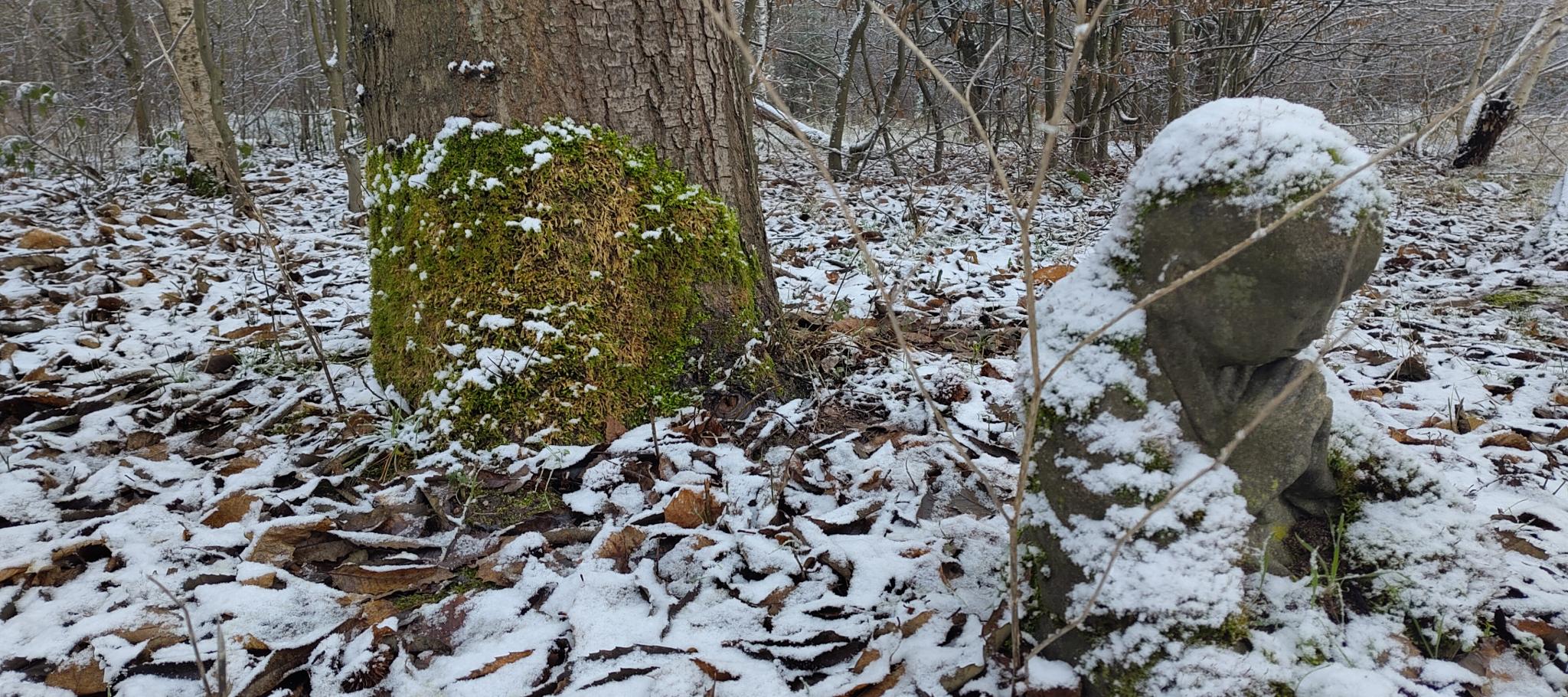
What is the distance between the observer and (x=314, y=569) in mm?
1888

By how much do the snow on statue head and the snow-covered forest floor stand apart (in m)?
0.13

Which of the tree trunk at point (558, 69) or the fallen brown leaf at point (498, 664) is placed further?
the tree trunk at point (558, 69)

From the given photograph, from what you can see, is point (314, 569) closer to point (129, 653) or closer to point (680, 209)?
point (129, 653)

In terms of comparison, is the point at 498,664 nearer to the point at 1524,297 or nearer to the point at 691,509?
the point at 691,509

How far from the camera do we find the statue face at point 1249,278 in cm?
124

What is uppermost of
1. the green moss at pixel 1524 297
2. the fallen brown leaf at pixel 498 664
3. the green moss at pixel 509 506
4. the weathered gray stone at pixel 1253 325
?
the weathered gray stone at pixel 1253 325

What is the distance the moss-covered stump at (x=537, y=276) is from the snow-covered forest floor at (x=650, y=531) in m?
0.16

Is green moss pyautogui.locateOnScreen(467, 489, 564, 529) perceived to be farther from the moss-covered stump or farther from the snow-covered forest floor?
the moss-covered stump

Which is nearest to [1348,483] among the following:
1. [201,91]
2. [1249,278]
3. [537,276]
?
[1249,278]

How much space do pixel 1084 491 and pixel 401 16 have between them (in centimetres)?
235

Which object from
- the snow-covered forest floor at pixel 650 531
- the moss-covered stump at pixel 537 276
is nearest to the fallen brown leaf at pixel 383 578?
the snow-covered forest floor at pixel 650 531

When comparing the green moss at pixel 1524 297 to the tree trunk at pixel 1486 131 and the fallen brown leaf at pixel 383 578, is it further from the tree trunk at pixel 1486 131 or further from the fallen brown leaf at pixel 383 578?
the tree trunk at pixel 1486 131

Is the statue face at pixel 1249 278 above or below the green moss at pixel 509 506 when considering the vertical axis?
above

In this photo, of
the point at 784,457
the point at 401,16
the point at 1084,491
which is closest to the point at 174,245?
the point at 401,16
